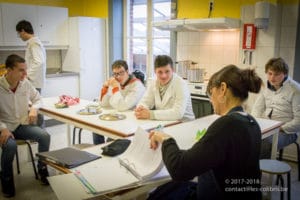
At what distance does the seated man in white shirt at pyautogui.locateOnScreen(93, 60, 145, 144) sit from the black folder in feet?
3.71

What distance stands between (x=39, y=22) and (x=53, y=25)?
0.77 feet

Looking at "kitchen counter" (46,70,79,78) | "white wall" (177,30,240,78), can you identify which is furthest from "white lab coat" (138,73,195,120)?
"kitchen counter" (46,70,79,78)

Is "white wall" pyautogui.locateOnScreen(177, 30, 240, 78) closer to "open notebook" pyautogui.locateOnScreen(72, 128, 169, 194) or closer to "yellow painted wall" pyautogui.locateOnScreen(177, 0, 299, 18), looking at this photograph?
"yellow painted wall" pyautogui.locateOnScreen(177, 0, 299, 18)

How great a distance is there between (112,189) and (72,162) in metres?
0.38

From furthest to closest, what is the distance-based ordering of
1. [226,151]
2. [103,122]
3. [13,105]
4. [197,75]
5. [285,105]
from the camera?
[197,75], [285,105], [13,105], [103,122], [226,151]

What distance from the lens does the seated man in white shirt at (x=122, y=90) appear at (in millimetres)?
3021

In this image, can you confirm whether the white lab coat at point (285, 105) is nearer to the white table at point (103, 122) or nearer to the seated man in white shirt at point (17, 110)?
the white table at point (103, 122)

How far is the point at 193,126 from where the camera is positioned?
8.14 ft

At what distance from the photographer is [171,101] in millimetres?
2828

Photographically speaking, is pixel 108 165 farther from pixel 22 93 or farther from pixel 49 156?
pixel 22 93

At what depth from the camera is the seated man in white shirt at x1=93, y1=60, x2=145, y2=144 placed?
119 inches

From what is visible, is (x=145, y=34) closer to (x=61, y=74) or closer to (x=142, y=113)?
(x=61, y=74)

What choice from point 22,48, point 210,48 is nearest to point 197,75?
point 210,48

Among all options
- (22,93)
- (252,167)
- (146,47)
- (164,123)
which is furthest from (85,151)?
(146,47)
